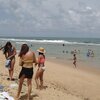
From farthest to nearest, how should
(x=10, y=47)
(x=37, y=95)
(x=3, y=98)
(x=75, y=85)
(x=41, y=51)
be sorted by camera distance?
1. (x=75, y=85)
2. (x=10, y=47)
3. (x=41, y=51)
4. (x=37, y=95)
5. (x=3, y=98)

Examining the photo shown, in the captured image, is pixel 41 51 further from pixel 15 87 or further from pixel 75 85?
pixel 75 85

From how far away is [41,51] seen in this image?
10.3m

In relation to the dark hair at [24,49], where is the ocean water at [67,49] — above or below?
below

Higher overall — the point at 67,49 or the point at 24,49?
the point at 24,49

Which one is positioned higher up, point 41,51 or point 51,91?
point 41,51

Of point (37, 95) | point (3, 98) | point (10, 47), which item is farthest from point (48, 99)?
point (10, 47)

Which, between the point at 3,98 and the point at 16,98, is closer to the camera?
the point at 3,98

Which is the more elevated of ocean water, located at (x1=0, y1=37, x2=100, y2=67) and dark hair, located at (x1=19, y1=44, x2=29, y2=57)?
dark hair, located at (x1=19, y1=44, x2=29, y2=57)

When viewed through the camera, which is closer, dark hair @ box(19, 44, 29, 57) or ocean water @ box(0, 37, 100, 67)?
dark hair @ box(19, 44, 29, 57)

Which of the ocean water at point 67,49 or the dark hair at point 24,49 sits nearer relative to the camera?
the dark hair at point 24,49

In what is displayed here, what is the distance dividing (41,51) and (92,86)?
5354 millimetres

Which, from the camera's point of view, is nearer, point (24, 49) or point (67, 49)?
point (24, 49)

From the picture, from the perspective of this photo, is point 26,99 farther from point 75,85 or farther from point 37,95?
point 75,85

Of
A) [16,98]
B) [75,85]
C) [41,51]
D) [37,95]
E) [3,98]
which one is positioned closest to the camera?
[3,98]
